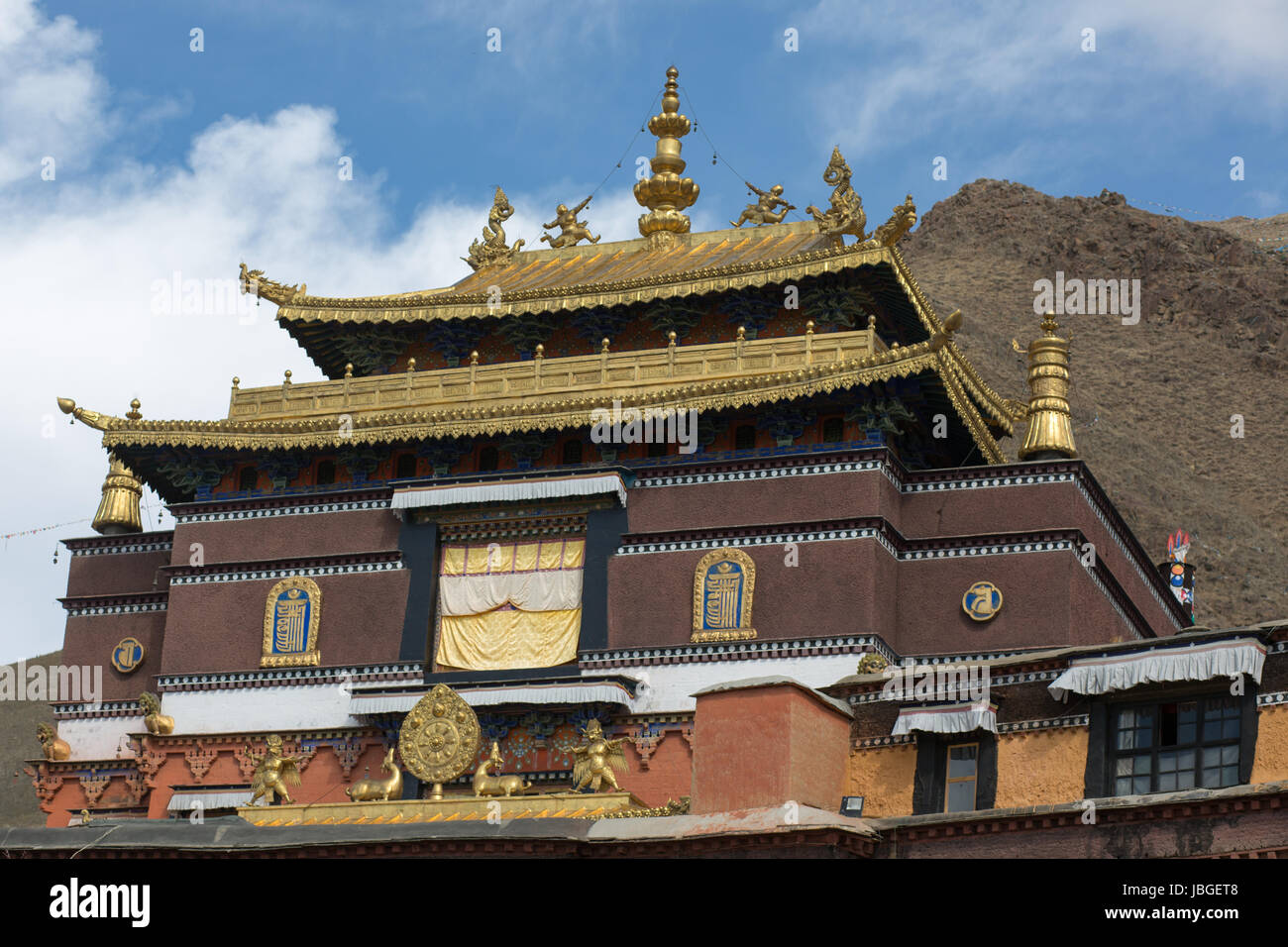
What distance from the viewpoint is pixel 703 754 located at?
22.9m

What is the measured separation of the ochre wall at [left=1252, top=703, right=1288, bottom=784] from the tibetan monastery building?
23.4 ft

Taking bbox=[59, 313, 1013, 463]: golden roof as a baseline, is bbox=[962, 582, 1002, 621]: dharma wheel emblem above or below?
below

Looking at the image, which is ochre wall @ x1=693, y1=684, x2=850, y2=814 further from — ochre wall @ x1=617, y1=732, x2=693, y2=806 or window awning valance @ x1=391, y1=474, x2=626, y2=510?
window awning valance @ x1=391, y1=474, x2=626, y2=510

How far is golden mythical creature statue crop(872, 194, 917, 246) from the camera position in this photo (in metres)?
29.3

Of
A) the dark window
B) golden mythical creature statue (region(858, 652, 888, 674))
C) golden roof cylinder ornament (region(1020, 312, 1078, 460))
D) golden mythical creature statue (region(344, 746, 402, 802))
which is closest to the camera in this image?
the dark window

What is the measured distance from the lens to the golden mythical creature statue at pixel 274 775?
89.7 ft

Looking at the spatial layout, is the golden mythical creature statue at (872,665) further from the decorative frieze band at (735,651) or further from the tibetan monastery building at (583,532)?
the decorative frieze band at (735,651)

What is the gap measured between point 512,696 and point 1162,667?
10.4m

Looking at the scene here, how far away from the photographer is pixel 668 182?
3688 cm

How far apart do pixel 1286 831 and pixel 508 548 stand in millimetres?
14202

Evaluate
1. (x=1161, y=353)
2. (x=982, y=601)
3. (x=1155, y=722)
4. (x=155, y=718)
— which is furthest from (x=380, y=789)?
(x=1161, y=353)

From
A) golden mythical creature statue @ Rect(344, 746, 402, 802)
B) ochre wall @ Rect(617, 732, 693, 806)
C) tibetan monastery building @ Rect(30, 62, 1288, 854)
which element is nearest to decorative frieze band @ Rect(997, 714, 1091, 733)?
tibetan monastery building @ Rect(30, 62, 1288, 854)

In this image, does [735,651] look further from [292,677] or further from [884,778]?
[292,677]

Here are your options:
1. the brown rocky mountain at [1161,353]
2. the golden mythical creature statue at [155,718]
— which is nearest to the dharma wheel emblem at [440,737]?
the golden mythical creature statue at [155,718]
